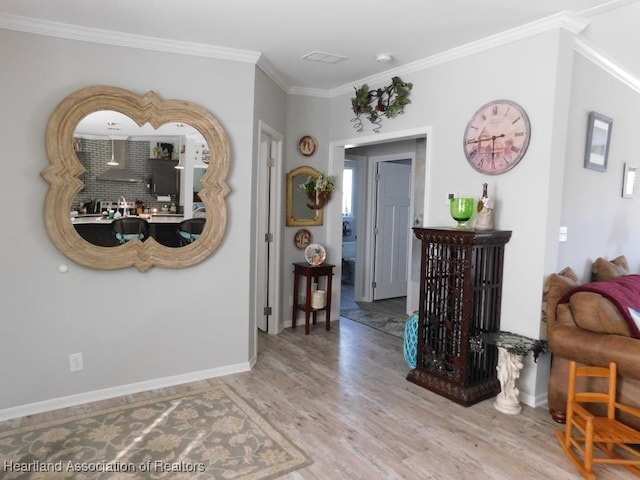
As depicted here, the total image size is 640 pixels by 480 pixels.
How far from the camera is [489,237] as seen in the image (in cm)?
298

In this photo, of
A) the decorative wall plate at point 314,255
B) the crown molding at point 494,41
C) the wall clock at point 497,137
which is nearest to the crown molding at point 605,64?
the crown molding at point 494,41

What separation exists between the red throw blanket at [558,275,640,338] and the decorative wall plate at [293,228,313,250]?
2623mm

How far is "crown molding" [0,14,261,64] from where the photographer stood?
277 centimetres

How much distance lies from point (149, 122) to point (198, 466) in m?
2.30

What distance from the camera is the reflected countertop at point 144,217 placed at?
2.98 m

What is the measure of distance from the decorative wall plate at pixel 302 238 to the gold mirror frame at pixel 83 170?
4.59ft

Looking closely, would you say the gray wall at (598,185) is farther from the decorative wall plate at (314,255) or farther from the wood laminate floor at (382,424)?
the decorative wall plate at (314,255)

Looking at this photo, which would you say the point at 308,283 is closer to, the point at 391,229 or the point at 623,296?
the point at 391,229

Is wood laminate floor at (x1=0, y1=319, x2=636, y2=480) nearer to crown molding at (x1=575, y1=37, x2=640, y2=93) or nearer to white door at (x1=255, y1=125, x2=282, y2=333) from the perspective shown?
white door at (x1=255, y1=125, x2=282, y2=333)

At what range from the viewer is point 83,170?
2961 millimetres

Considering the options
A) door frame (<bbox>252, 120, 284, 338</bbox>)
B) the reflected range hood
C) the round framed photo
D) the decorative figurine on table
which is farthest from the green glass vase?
the reflected range hood

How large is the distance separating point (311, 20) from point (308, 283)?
2507 mm

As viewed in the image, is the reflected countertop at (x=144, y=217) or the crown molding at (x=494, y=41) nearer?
the crown molding at (x=494, y=41)

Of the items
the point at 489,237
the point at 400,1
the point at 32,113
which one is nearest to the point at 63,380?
the point at 32,113
